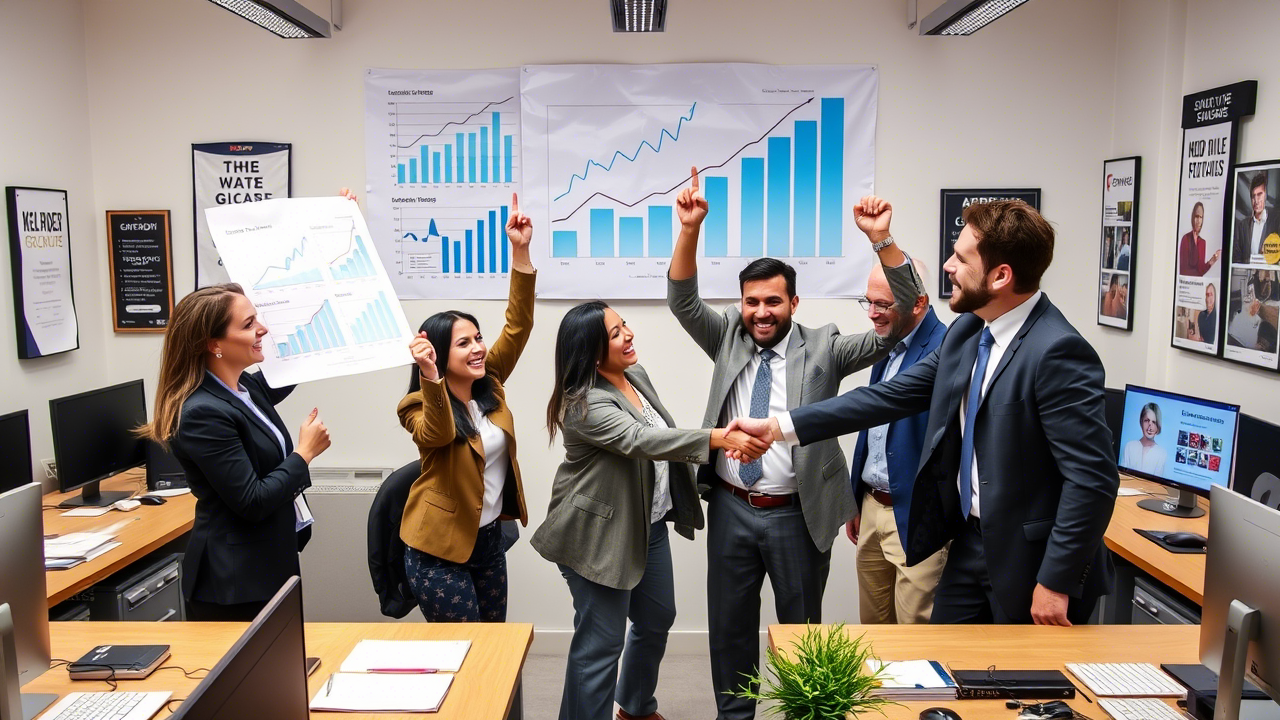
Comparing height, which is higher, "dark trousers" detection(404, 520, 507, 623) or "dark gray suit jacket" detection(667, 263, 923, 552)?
"dark gray suit jacket" detection(667, 263, 923, 552)

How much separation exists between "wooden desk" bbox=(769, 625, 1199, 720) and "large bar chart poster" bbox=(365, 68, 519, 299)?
2491 mm

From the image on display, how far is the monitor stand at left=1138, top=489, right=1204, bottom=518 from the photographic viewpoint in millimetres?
3376

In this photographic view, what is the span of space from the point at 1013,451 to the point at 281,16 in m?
3.01

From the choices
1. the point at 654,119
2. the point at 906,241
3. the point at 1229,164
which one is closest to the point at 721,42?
the point at 654,119

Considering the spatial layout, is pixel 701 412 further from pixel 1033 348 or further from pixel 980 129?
pixel 1033 348

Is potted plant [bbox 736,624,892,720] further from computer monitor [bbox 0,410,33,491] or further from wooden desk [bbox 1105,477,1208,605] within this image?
computer monitor [bbox 0,410,33,491]

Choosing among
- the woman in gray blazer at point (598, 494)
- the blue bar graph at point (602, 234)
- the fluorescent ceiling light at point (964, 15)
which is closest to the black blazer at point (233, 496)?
the woman in gray blazer at point (598, 494)

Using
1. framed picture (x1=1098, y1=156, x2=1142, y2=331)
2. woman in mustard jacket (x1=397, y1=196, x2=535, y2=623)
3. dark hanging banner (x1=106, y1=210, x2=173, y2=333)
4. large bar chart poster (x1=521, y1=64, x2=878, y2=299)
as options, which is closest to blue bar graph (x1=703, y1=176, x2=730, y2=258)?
large bar chart poster (x1=521, y1=64, x2=878, y2=299)

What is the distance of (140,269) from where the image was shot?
14.1ft

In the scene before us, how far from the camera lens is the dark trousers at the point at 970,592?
233 cm

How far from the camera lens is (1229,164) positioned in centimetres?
331

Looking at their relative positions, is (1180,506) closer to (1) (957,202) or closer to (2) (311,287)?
(1) (957,202)

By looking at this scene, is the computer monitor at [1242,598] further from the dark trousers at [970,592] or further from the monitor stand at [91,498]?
the monitor stand at [91,498]

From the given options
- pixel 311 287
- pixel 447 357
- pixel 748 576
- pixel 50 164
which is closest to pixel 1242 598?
pixel 748 576
